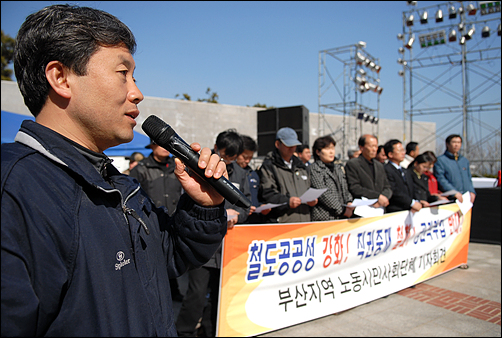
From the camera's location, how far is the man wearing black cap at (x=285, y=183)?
14.2ft

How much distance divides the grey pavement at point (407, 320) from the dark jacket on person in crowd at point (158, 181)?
2.32 m

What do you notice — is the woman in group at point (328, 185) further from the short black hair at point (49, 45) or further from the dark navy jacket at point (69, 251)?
the short black hair at point (49, 45)

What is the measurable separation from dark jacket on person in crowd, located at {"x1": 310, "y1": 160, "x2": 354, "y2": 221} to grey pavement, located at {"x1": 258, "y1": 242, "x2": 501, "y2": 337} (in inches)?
49.2

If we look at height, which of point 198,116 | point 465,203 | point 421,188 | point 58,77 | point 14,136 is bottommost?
point 465,203

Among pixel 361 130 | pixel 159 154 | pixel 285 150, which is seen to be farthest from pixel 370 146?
pixel 361 130

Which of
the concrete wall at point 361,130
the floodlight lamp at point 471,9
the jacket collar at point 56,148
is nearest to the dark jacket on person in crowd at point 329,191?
the jacket collar at point 56,148

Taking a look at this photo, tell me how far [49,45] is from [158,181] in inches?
164

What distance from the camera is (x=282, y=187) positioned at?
447 cm

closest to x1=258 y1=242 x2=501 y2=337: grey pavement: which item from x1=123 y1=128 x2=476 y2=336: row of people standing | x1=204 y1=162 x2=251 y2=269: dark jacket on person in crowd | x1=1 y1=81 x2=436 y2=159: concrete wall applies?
x1=123 y1=128 x2=476 y2=336: row of people standing

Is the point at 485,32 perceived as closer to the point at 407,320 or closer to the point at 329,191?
the point at 329,191

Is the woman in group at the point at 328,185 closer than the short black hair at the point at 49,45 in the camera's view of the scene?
No

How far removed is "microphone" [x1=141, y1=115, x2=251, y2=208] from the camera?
1.24 metres

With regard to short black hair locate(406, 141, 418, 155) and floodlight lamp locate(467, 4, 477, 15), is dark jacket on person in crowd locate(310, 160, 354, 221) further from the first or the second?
floodlight lamp locate(467, 4, 477, 15)

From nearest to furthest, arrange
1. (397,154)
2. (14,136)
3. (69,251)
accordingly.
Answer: (69,251) < (397,154) < (14,136)
